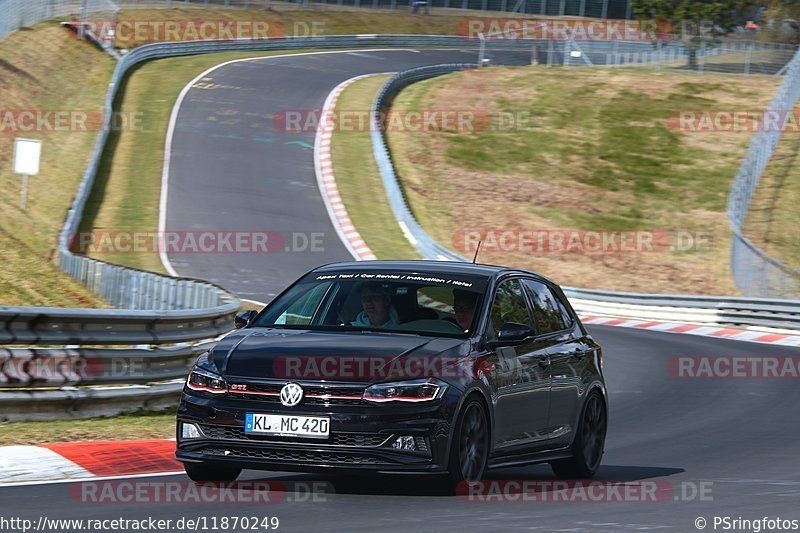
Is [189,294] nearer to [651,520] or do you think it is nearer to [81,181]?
[651,520]

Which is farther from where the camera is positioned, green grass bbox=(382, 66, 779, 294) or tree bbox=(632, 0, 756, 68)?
tree bbox=(632, 0, 756, 68)

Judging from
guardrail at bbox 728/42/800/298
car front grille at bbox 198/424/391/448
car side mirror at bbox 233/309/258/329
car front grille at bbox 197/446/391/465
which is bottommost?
guardrail at bbox 728/42/800/298

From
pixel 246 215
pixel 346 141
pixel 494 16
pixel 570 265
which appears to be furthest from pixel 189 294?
pixel 494 16

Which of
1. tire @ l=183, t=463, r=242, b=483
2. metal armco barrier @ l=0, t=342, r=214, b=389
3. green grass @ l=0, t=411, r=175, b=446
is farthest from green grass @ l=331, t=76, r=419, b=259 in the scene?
tire @ l=183, t=463, r=242, b=483

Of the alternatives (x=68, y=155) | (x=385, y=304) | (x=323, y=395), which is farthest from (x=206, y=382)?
(x=68, y=155)

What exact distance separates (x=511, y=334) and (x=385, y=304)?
0.85 m

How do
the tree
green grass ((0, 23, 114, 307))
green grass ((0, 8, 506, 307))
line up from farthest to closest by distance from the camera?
the tree < green grass ((0, 8, 506, 307)) < green grass ((0, 23, 114, 307))

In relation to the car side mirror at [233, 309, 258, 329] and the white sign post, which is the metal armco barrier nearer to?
the car side mirror at [233, 309, 258, 329]

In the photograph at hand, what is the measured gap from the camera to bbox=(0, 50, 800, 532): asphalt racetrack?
7.55 meters

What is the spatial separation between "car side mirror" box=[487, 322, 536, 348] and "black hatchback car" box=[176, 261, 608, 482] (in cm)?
2

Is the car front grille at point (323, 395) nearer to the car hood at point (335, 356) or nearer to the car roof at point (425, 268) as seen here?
the car hood at point (335, 356)

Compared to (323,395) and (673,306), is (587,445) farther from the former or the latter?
(673,306)

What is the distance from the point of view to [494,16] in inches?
3155

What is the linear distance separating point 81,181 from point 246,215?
4450 millimetres
